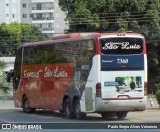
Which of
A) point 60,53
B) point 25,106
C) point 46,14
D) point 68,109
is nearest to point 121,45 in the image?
point 60,53

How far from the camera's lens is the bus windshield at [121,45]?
15.9 m

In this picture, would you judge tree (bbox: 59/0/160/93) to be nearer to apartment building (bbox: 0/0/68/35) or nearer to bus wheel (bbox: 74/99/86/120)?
bus wheel (bbox: 74/99/86/120)

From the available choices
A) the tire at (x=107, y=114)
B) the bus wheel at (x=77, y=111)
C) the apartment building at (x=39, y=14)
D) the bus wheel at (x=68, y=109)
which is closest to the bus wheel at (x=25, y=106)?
the bus wheel at (x=68, y=109)

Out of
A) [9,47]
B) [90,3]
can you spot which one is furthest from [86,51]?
[9,47]

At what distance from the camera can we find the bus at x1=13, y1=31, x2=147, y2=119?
16078 millimetres

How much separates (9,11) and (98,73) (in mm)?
79533

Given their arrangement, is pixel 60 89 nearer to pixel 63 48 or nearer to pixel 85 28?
pixel 63 48

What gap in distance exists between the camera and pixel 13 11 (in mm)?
96562

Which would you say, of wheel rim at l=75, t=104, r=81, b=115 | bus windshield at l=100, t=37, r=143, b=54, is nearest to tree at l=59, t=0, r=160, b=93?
wheel rim at l=75, t=104, r=81, b=115

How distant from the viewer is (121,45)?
1595 centimetres

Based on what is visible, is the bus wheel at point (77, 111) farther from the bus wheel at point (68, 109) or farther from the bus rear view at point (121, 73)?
the bus rear view at point (121, 73)

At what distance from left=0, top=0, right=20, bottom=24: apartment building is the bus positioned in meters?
70.8

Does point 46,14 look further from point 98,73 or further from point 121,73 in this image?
point 121,73

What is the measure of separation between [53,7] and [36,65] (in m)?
80.6
